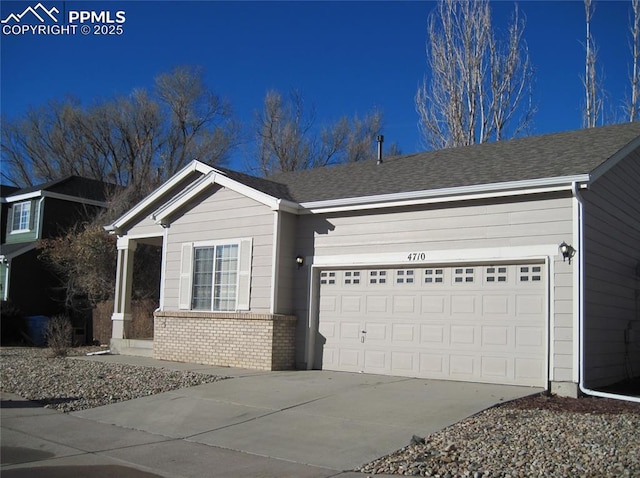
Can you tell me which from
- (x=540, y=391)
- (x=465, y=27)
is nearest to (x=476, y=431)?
(x=540, y=391)

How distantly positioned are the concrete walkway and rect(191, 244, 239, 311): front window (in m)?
2.85

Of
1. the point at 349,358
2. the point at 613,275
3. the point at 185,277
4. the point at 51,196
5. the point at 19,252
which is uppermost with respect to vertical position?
the point at 51,196

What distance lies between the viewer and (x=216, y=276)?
1476 centimetres

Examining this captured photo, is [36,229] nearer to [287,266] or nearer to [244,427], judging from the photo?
[287,266]

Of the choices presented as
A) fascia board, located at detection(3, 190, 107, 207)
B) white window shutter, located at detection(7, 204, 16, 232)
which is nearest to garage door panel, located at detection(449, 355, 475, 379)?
fascia board, located at detection(3, 190, 107, 207)

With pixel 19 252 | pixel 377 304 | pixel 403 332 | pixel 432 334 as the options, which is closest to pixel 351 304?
pixel 377 304

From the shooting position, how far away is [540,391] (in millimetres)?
10250

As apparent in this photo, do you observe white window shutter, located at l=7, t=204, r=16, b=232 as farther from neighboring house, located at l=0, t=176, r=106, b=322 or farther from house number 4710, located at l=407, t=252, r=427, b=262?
house number 4710, located at l=407, t=252, r=427, b=262

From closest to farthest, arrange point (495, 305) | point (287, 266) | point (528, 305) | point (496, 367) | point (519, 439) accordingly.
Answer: point (519, 439)
point (528, 305)
point (496, 367)
point (495, 305)
point (287, 266)

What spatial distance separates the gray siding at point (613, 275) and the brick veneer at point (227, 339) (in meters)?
5.98

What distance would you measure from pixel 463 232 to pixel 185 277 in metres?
6.93

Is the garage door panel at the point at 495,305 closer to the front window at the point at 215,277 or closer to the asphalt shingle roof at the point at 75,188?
the front window at the point at 215,277

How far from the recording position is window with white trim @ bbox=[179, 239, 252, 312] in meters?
14.1

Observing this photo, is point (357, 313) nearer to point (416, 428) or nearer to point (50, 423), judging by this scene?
point (416, 428)
